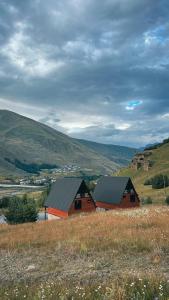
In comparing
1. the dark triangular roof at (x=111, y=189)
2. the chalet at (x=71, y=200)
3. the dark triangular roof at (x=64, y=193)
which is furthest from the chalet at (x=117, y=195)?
the dark triangular roof at (x=64, y=193)

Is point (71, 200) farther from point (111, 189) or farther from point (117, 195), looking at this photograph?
point (111, 189)

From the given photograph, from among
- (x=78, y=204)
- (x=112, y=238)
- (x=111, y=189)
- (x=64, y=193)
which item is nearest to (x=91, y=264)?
(x=112, y=238)

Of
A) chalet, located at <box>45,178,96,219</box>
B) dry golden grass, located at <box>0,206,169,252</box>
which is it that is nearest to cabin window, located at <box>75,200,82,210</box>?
chalet, located at <box>45,178,96,219</box>

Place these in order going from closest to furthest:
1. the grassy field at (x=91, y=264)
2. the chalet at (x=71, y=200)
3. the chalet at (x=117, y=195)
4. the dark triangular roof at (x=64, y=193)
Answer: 1. the grassy field at (x=91, y=264)
2. the chalet at (x=71, y=200)
3. the dark triangular roof at (x=64, y=193)
4. the chalet at (x=117, y=195)

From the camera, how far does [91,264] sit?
15.2 meters

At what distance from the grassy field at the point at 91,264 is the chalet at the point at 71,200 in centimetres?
4176

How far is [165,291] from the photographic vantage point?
916 centimetres

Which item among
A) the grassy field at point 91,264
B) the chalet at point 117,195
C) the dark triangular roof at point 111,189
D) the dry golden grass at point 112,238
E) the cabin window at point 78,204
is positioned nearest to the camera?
the grassy field at point 91,264

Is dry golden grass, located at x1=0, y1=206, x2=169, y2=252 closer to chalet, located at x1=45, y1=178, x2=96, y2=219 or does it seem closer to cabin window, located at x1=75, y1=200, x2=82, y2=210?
chalet, located at x1=45, y1=178, x2=96, y2=219

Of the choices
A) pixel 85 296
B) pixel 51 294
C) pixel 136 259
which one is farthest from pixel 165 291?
pixel 136 259

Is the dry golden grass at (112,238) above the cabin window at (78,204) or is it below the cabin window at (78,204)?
above

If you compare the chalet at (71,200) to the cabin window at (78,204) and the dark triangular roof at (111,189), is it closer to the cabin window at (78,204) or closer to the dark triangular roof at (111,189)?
the cabin window at (78,204)

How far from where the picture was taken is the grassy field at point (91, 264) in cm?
953

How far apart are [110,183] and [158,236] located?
60732 mm
